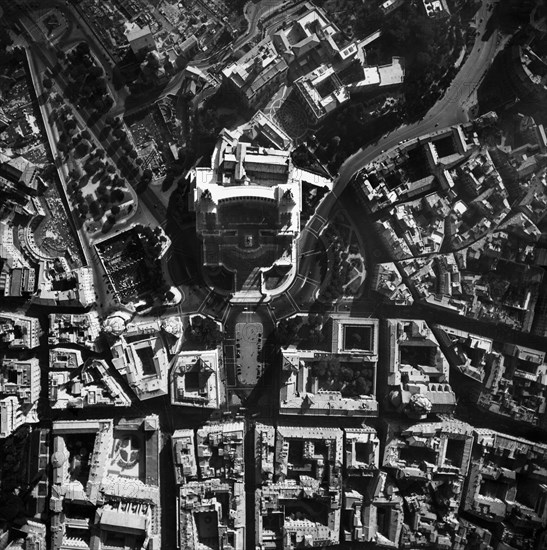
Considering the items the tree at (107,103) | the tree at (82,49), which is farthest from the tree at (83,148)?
the tree at (82,49)

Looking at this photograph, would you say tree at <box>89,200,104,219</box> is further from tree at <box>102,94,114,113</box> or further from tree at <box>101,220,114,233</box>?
tree at <box>102,94,114,113</box>

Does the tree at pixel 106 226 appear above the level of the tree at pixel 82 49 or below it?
below

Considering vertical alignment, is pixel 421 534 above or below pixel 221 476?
below

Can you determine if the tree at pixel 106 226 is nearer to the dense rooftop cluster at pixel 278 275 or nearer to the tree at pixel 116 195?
the dense rooftop cluster at pixel 278 275

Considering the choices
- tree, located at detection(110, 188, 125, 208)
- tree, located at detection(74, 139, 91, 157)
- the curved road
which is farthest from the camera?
the curved road

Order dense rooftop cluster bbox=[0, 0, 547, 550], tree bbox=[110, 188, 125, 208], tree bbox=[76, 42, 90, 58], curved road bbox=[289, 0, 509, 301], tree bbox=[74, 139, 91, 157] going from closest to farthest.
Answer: dense rooftop cluster bbox=[0, 0, 547, 550] < tree bbox=[76, 42, 90, 58] < tree bbox=[110, 188, 125, 208] < tree bbox=[74, 139, 91, 157] < curved road bbox=[289, 0, 509, 301]

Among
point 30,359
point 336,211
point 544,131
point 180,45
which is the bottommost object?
point 30,359

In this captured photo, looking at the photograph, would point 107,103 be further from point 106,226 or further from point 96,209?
point 106,226

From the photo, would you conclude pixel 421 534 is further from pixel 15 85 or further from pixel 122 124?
pixel 15 85

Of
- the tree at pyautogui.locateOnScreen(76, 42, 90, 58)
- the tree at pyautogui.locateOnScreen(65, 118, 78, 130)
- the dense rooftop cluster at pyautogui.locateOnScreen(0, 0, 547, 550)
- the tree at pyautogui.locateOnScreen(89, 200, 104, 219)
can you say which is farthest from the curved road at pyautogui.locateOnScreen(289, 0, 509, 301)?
the tree at pyautogui.locateOnScreen(76, 42, 90, 58)

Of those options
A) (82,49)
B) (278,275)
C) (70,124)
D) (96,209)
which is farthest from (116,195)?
(278,275)

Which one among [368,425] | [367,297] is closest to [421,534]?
[368,425]
